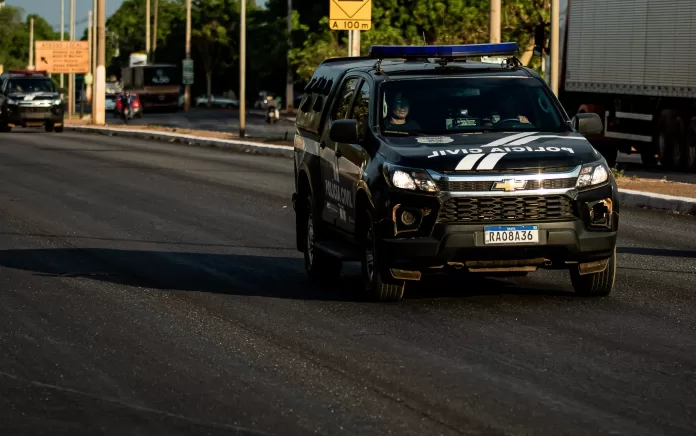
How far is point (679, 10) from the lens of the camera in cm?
3431

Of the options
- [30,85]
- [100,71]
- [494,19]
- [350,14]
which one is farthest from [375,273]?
[100,71]

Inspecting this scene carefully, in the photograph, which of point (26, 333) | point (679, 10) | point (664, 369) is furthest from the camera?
point (679, 10)

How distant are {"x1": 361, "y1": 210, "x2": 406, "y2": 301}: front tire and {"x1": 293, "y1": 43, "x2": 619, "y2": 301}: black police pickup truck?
0.04ft

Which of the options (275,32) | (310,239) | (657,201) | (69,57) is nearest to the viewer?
(310,239)

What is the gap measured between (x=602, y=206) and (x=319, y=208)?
295cm

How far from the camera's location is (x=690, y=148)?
108 ft

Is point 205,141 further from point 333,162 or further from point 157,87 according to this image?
point 157,87

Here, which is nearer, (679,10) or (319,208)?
(319,208)

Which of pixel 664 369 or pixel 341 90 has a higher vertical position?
pixel 341 90

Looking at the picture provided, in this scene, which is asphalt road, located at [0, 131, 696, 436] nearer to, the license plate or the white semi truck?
the license plate

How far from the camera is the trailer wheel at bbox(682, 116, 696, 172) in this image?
108ft

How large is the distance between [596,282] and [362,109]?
7.64 ft

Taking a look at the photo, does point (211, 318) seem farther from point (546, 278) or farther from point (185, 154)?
point (185, 154)

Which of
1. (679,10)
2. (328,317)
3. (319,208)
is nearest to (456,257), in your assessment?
(328,317)
